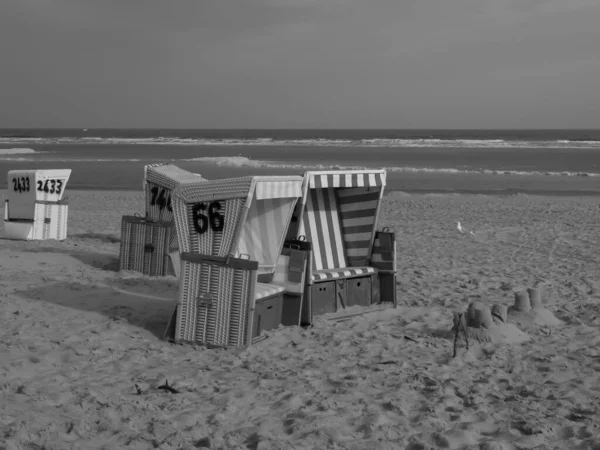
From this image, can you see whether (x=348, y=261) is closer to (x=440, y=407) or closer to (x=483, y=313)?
(x=483, y=313)

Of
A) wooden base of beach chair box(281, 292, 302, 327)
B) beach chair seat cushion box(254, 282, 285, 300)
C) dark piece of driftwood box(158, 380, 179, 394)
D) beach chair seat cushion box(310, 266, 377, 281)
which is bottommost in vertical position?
dark piece of driftwood box(158, 380, 179, 394)

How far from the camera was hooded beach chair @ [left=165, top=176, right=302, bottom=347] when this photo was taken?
5.83m

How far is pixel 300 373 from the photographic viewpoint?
539cm

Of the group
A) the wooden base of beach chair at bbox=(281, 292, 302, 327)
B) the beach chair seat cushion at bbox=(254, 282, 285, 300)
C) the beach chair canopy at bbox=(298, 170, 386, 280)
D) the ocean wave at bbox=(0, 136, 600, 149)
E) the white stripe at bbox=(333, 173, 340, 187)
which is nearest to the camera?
the beach chair seat cushion at bbox=(254, 282, 285, 300)

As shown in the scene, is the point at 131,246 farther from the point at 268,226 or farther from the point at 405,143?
the point at 405,143

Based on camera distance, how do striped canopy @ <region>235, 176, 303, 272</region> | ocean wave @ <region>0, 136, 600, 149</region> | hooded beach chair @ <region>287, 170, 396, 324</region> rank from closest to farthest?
striped canopy @ <region>235, 176, 303, 272</region>, hooded beach chair @ <region>287, 170, 396, 324</region>, ocean wave @ <region>0, 136, 600, 149</region>

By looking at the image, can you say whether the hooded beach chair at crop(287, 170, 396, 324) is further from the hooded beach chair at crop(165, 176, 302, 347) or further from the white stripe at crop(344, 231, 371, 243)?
the hooded beach chair at crop(165, 176, 302, 347)

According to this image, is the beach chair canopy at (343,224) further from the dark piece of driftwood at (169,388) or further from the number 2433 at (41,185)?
the number 2433 at (41,185)

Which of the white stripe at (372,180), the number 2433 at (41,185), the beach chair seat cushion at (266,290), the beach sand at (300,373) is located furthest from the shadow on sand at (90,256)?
the white stripe at (372,180)

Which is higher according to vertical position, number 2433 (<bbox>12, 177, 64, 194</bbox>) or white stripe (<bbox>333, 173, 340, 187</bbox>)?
white stripe (<bbox>333, 173, 340, 187</bbox>)

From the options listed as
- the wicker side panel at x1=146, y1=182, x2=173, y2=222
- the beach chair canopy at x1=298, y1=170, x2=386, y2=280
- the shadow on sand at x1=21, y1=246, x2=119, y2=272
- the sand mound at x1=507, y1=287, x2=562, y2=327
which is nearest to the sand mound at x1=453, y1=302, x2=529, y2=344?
the sand mound at x1=507, y1=287, x2=562, y2=327

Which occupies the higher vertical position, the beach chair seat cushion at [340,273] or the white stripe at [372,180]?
the white stripe at [372,180]

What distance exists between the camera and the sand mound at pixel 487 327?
20.3ft

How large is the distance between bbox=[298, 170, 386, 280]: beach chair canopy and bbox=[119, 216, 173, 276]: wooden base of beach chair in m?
2.07
